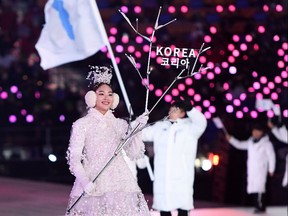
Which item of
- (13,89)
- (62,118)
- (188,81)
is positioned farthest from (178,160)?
(13,89)

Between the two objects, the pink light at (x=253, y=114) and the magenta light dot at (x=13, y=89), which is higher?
the magenta light dot at (x=13, y=89)

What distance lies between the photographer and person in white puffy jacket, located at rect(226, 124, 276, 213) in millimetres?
12180

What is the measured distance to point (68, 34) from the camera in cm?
1134

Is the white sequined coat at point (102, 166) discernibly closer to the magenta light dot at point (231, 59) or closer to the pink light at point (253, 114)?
the magenta light dot at point (231, 59)

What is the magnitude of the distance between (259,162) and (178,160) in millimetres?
3207

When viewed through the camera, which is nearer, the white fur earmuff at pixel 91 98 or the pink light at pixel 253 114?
the white fur earmuff at pixel 91 98

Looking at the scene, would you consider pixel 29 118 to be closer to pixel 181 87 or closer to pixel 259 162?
pixel 181 87

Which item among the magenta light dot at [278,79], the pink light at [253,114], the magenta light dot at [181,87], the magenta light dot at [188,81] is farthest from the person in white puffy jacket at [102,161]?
the pink light at [253,114]

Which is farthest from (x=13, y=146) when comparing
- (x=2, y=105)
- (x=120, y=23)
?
(x=120, y=23)

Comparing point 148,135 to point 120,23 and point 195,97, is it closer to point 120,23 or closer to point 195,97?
point 195,97

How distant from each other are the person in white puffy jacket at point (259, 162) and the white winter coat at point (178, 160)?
3038 mm

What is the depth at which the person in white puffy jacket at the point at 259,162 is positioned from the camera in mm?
12180

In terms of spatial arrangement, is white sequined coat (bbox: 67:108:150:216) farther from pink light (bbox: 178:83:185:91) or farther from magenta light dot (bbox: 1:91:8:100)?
magenta light dot (bbox: 1:91:8:100)

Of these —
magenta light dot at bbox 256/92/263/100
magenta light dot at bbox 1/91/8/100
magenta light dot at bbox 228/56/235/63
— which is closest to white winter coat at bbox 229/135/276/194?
magenta light dot at bbox 256/92/263/100
